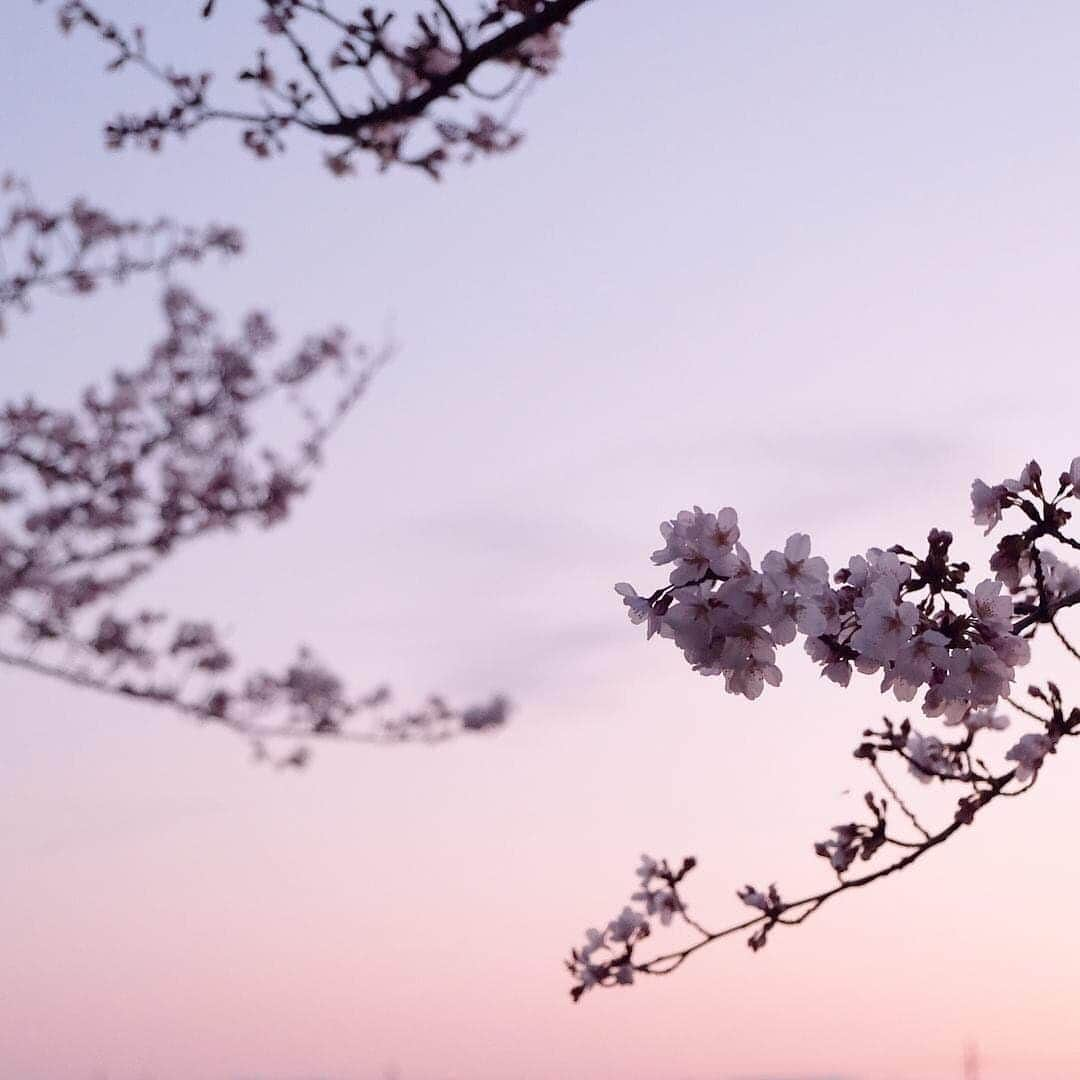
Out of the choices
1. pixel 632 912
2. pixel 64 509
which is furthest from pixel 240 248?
pixel 632 912

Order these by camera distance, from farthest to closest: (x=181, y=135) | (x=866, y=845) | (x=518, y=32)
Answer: (x=181, y=135), (x=518, y=32), (x=866, y=845)

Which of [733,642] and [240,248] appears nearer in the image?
[733,642]

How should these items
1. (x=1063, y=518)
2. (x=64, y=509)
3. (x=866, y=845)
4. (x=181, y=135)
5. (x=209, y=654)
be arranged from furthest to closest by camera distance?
(x=209, y=654)
(x=64, y=509)
(x=181, y=135)
(x=866, y=845)
(x=1063, y=518)

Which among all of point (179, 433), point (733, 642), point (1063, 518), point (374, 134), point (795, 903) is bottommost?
point (795, 903)

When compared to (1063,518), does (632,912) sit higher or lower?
lower

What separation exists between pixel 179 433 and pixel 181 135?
5929 mm

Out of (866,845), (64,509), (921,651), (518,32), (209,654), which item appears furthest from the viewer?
(209,654)

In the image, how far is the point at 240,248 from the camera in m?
14.1

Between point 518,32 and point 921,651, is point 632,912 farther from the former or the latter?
point 518,32

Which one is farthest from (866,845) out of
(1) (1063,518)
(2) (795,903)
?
(1) (1063,518)

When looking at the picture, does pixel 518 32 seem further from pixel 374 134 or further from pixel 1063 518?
pixel 1063 518

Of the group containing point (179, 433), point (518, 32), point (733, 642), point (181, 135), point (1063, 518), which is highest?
point (179, 433)

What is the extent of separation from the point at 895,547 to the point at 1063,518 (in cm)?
69

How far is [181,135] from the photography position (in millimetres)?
7723
